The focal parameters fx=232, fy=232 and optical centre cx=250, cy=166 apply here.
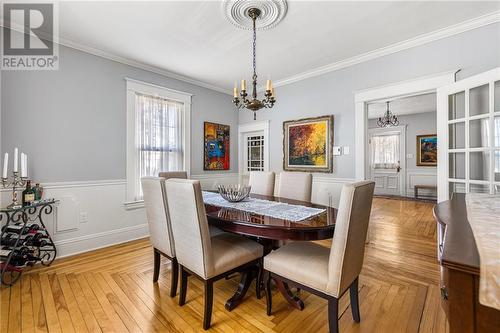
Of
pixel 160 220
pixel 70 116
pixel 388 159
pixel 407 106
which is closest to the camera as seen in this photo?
pixel 160 220

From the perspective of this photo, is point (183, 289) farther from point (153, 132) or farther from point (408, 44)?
point (408, 44)

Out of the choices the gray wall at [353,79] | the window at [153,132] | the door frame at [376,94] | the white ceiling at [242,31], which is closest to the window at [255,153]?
the gray wall at [353,79]

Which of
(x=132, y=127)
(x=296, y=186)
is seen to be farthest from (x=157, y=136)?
(x=296, y=186)

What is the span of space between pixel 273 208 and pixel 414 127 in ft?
23.5

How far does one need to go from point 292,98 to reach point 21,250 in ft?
13.4

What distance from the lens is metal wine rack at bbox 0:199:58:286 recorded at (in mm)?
2202

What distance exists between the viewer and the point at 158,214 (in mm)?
1976

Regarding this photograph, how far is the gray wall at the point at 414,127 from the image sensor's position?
685cm

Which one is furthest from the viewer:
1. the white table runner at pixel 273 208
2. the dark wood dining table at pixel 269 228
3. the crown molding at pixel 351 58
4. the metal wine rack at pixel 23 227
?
the crown molding at pixel 351 58

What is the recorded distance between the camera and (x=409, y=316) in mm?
1721

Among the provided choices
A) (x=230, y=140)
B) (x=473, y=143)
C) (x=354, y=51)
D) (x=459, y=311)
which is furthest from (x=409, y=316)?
(x=230, y=140)

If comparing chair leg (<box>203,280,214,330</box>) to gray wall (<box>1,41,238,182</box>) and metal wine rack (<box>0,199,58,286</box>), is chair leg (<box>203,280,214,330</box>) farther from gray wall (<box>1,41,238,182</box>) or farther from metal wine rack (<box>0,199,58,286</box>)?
gray wall (<box>1,41,238,182</box>)

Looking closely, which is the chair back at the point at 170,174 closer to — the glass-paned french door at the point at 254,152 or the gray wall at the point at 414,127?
the glass-paned french door at the point at 254,152

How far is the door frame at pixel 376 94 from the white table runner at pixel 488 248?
82.2 inches
